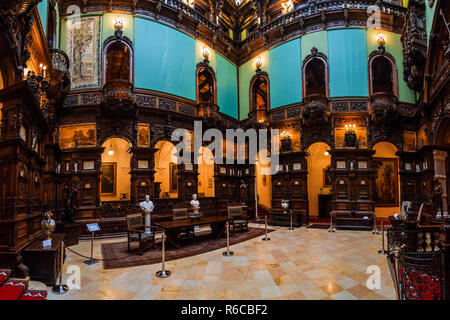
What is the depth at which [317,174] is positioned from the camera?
16312mm

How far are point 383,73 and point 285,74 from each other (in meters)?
5.94

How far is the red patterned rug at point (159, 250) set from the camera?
6285 millimetres

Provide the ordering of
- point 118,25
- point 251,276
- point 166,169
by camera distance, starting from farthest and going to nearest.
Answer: point 166,169, point 118,25, point 251,276

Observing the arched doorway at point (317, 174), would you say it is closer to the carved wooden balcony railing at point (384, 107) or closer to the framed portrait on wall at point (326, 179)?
the framed portrait on wall at point (326, 179)

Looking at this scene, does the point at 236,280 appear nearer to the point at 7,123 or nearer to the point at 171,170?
the point at 7,123

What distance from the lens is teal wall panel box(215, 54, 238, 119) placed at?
49.2 ft

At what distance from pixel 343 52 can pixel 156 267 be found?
517 inches

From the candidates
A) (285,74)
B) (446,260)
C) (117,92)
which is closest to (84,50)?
(117,92)

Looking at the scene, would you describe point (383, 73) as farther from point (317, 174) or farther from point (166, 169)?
point (166, 169)

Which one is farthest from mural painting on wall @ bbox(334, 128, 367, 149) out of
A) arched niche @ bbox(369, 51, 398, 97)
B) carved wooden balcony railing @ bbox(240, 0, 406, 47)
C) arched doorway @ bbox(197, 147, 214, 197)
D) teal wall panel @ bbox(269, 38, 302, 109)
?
arched doorway @ bbox(197, 147, 214, 197)

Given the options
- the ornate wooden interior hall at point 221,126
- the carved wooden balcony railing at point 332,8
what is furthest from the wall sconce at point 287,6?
the carved wooden balcony railing at point 332,8

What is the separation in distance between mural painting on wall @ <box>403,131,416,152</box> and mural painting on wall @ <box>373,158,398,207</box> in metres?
2.20

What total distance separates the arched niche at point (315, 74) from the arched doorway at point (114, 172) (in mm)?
10616

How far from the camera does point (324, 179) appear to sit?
16.1 m
